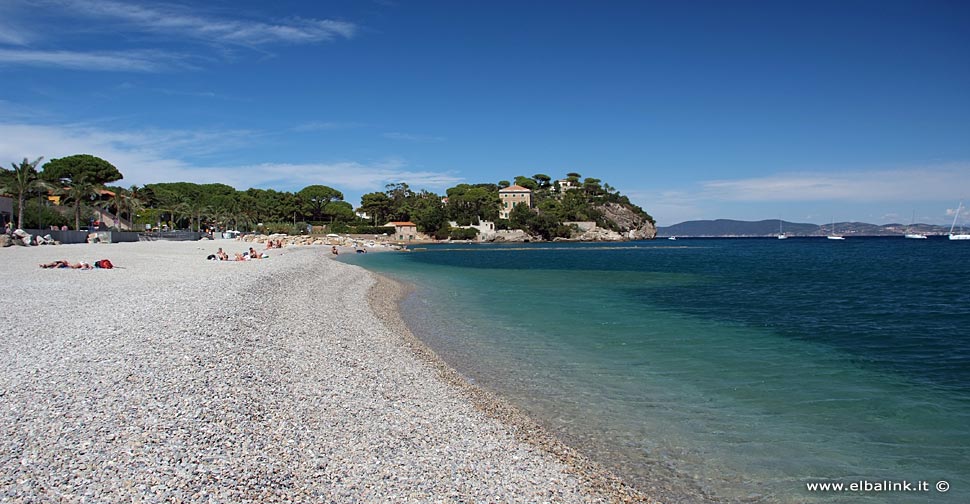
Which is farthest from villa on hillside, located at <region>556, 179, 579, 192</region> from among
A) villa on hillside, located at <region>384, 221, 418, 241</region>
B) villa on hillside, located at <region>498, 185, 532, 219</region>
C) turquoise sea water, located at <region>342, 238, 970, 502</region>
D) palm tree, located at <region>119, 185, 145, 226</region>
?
turquoise sea water, located at <region>342, 238, 970, 502</region>

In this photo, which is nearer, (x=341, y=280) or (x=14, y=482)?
(x=14, y=482)

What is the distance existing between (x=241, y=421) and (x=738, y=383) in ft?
27.0

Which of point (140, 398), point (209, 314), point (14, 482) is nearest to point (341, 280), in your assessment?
point (209, 314)

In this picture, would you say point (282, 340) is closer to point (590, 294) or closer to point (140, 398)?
point (140, 398)

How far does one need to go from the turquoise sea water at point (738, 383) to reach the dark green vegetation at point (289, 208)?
63.3m

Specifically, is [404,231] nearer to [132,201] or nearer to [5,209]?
[132,201]

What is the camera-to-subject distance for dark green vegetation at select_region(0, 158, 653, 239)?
7644cm

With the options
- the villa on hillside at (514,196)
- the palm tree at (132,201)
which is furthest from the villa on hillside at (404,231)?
the palm tree at (132,201)

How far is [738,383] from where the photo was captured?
1023 cm

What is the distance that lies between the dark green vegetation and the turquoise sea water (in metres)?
63.3

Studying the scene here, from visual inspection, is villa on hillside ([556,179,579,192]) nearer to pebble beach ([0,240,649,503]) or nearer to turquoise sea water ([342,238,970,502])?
turquoise sea water ([342,238,970,502])

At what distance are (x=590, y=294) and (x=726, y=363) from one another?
13751 mm

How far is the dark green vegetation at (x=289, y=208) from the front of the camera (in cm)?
7644

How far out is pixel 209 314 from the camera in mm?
12203
